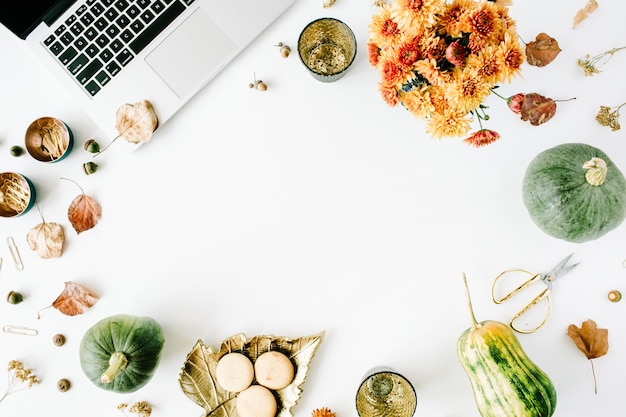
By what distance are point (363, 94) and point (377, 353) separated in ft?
1.65

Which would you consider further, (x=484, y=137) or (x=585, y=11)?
(x=585, y=11)

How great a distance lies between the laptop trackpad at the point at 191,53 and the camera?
3.01ft

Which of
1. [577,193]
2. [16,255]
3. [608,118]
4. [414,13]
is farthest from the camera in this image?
[16,255]

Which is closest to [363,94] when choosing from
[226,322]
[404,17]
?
[404,17]

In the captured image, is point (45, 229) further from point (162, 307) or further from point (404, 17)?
point (404, 17)

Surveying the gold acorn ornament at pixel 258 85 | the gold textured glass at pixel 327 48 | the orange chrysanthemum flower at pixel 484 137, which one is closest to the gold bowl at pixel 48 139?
the gold acorn ornament at pixel 258 85

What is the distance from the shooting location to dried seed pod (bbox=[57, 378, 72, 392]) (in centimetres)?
96

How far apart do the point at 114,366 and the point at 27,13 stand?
68 centimetres

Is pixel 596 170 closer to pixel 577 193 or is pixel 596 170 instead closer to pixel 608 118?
pixel 577 193

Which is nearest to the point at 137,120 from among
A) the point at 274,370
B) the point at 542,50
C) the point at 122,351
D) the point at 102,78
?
the point at 102,78

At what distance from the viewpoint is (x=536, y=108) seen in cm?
83

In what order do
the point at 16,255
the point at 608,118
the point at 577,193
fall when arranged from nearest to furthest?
the point at 577,193
the point at 608,118
the point at 16,255

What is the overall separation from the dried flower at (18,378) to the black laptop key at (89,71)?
58 centimetres

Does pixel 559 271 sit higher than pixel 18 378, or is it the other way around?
pixel 18 378
